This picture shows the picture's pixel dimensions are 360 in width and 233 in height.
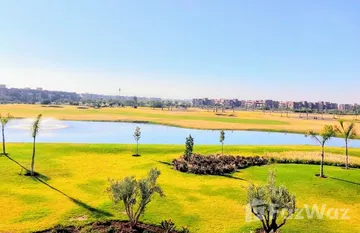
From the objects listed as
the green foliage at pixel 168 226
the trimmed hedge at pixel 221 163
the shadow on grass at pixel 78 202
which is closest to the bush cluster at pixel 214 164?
the trimmed hedge at pixel 221 163

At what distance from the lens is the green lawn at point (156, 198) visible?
2112 cm

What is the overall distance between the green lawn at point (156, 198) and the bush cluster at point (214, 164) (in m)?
1.33

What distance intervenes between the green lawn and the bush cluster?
4.37 ft

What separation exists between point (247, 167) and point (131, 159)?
47.3 feet

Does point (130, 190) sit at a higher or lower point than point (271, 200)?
lower

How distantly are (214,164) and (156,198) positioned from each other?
12.1 metres

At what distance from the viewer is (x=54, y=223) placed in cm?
2044

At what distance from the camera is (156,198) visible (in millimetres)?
25547

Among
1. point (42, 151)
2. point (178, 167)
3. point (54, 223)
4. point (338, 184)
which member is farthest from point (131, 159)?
point (338, 184)

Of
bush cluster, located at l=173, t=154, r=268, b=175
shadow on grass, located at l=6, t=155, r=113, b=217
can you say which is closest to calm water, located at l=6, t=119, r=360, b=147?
bush cluster, located at l=173, t=154, r=268, b=175

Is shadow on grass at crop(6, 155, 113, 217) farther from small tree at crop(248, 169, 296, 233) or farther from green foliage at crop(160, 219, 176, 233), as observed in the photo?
small tree at crop(248, 169, 296, 233)

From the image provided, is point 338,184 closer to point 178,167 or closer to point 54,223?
point 178,167
